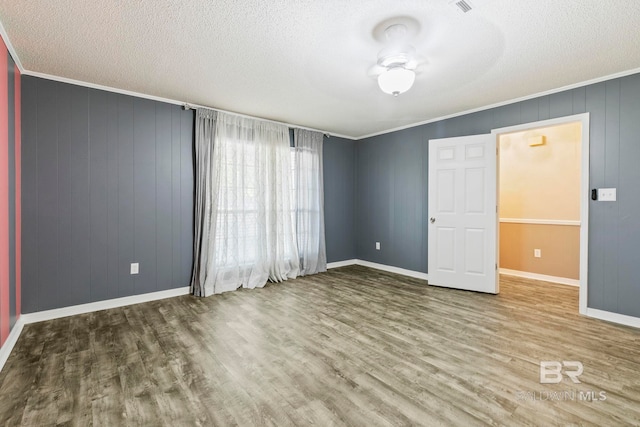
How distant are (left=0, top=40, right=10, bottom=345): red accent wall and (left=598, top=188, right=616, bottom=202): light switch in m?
5.48

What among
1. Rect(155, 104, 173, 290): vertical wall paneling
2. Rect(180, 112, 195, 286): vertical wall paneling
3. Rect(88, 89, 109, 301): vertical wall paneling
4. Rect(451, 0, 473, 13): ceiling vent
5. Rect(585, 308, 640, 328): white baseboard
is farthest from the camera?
Rect(180, 112, 195, 286): vertical wall paneling

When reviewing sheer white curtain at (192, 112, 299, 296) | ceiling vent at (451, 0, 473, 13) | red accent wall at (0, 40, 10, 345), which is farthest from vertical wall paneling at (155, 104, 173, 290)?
ceiling vent at (451, 0, 473, 13)

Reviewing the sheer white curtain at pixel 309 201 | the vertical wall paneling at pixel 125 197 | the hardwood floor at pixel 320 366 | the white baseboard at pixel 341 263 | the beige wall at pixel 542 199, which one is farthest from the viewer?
the white baseboard at pixel 341 263

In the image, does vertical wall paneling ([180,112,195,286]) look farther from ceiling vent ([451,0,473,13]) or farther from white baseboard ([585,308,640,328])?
white baseboard ([585,308,640,328])

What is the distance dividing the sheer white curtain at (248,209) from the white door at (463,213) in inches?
87.4

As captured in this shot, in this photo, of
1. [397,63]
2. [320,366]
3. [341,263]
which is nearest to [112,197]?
[320,366]

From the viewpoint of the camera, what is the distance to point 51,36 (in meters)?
2.33

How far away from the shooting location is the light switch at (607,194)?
3.04 meters

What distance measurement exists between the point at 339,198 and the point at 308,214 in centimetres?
94

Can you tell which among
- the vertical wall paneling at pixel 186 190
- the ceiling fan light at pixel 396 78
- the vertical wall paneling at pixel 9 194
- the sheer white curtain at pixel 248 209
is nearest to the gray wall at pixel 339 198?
the sheer white curtain at pixel 248 209

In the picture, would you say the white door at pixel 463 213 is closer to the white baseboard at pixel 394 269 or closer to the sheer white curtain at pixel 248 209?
the white baseboard at pixel 394 269

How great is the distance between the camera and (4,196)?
2307 millimetres

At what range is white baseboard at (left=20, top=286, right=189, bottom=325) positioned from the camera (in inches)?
116

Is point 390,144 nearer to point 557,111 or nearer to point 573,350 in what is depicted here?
point 557,111
